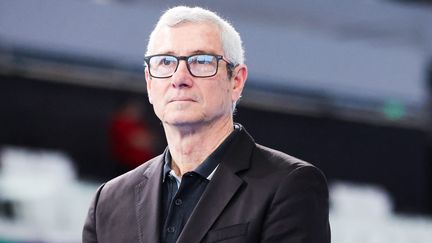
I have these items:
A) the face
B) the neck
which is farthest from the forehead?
the neck

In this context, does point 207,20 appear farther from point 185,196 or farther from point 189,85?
point 185,196

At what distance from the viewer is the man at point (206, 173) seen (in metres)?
1.82

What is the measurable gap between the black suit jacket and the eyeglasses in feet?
0.58

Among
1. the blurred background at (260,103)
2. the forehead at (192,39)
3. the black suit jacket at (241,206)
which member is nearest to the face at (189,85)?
the forehead at (192,39)

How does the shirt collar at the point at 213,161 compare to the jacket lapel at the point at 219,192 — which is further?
the shirt collar at the point at 213,161

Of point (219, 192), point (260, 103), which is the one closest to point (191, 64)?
point (219, 192)

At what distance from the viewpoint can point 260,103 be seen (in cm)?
1023

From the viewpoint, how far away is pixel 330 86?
35.3 feet

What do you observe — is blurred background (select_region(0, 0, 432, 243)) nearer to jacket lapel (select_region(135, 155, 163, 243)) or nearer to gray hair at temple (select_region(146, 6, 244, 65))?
jacket lapel (select_region(135, 155, 163, 243))

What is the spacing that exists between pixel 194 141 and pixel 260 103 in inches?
327

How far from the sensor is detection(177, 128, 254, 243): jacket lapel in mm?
1839

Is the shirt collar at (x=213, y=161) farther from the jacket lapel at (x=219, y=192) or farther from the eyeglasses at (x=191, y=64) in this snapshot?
the eyeglasses at (x=191, y=64)

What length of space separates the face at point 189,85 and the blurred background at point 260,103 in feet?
14.0

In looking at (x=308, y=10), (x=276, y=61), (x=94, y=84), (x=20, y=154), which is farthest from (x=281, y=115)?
(x=20, y=154)
